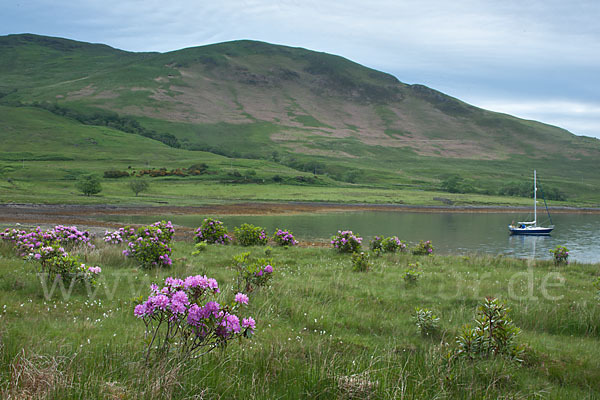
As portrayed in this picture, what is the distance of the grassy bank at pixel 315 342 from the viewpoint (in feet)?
15.9

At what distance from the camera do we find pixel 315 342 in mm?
6949

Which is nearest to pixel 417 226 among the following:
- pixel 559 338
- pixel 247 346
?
pixel 559 338

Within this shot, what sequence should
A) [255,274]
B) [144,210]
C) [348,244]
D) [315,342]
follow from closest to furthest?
[315,342] < [255,274] < [348,244] < [144,210]

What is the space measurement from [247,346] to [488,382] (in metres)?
3.36

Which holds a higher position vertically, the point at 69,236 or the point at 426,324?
the point at 426,324

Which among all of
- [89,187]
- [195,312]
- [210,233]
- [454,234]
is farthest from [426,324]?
[89,187]

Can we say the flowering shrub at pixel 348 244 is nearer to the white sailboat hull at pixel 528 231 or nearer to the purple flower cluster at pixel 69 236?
the purple flower cluster at pixel 69 236

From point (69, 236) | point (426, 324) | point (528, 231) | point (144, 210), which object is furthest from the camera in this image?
point (144, 210)

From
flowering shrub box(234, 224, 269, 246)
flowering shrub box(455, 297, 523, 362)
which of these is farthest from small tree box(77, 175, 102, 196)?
flowering shrub box(455, 297, 523, 362)

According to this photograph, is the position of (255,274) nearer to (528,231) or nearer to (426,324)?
(426,324)

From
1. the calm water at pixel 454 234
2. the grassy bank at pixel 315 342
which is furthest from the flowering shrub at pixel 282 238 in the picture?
the calm water at pixel 454 234

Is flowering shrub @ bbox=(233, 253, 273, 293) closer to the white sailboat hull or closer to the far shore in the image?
the far shore

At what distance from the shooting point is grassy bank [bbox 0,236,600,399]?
484cm

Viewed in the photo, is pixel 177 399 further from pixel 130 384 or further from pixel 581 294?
pixel 581 294
